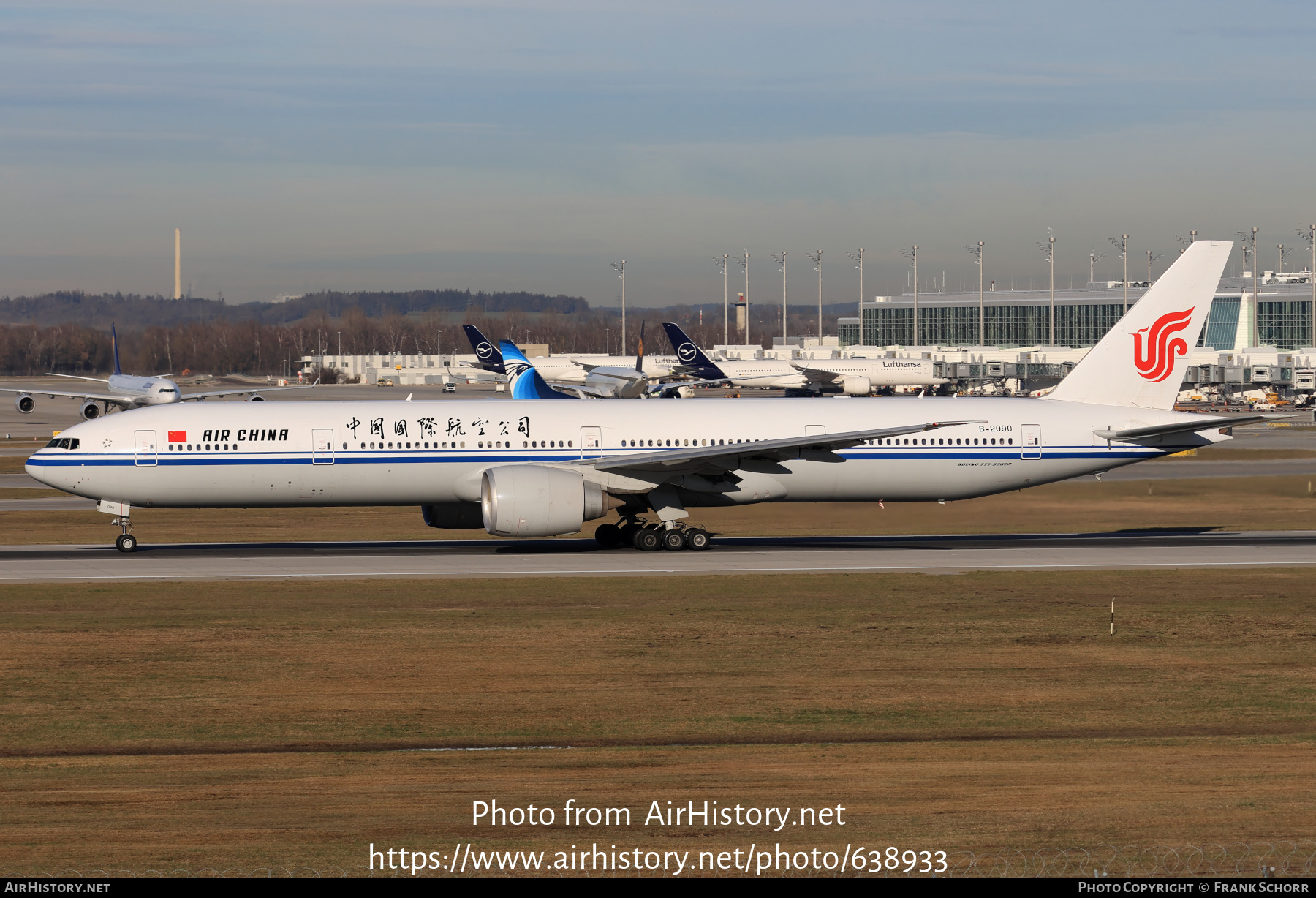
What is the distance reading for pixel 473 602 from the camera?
28781 millimetres

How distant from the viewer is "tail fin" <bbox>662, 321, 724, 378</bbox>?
132 metres

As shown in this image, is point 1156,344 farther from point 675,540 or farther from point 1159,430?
point 675,540

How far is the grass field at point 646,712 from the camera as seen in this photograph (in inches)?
533

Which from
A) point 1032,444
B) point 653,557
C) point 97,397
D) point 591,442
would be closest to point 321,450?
point 591,442

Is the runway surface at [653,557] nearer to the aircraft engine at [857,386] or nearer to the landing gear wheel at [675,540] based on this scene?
the landing gear wheel at [675,540]

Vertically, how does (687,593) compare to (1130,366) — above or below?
below

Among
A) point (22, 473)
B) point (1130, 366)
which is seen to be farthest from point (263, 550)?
point (22, 473)

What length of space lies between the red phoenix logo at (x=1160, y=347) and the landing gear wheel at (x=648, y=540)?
15.6 metres

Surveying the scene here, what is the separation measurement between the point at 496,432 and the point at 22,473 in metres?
40.3

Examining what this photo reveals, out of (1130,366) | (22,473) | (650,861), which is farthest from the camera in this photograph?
(22,473)

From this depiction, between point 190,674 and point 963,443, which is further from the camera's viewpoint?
point 963,443

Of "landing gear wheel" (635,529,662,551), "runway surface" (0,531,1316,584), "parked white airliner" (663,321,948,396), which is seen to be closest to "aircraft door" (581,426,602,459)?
"landing gear wheel" (635,529,662,551)

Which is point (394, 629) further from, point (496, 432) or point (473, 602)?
point (496, 432)

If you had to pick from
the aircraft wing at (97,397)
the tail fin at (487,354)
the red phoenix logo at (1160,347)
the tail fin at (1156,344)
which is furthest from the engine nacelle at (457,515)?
the tail fin at (487,354)
